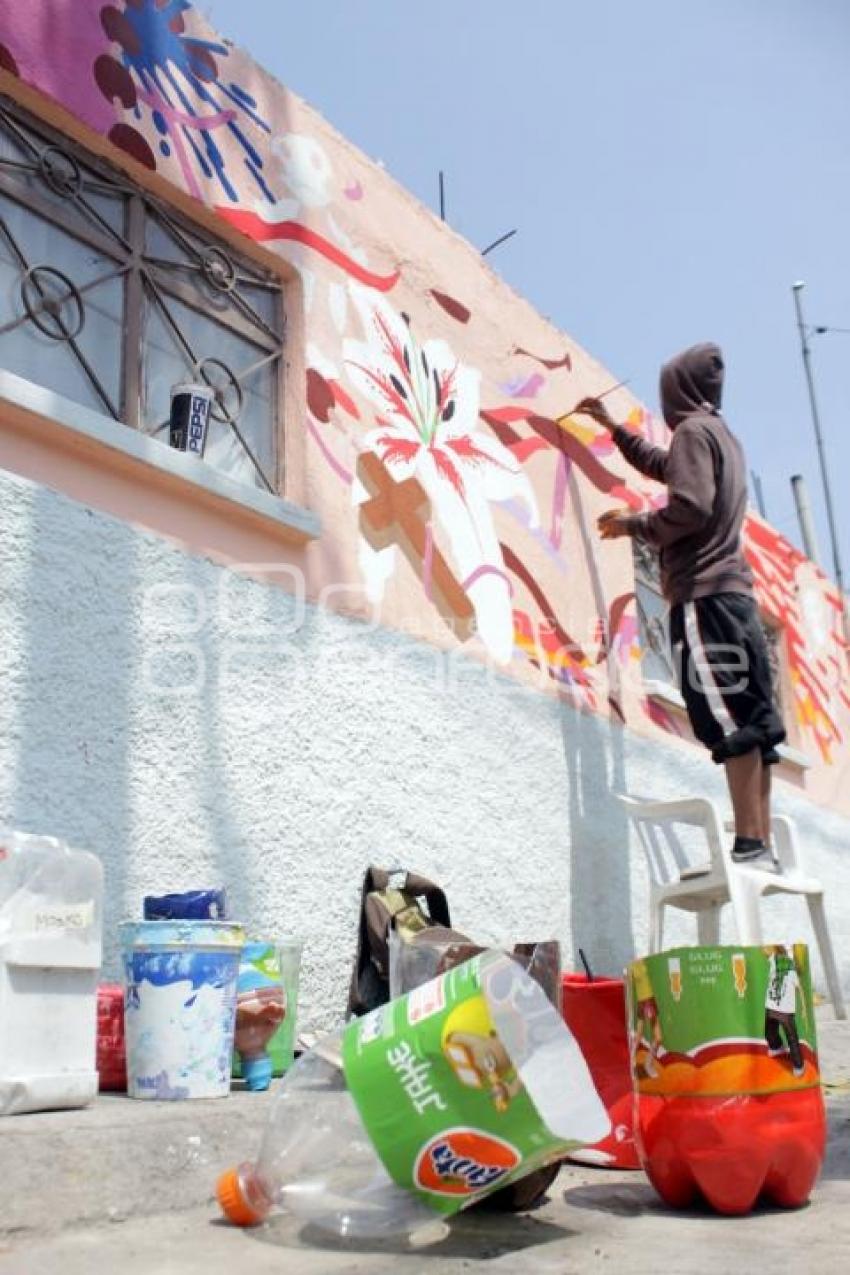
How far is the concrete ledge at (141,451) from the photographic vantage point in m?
2.91

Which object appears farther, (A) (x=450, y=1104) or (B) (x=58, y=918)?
(B) (x=58, y=918)

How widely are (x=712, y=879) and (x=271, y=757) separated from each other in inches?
Answer: 57.3

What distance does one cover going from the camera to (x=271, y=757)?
135 inches

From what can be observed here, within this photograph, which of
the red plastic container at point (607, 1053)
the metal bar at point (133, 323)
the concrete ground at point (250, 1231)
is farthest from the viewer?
the metal bar at point (133, 323)

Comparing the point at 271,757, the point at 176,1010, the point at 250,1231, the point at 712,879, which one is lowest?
the point at 250,1231

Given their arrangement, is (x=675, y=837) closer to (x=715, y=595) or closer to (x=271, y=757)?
(x=715, y=595)

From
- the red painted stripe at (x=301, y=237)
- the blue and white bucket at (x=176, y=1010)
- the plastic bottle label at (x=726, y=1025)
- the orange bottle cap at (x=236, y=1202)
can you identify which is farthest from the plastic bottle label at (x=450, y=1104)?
the red painted stripe at (x=301, y=237)

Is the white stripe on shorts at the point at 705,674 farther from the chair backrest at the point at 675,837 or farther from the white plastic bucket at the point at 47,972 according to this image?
the white plastic bucket at the point at 47,972

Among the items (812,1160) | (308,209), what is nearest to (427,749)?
(308,209)

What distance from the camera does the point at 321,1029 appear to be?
3373 mm

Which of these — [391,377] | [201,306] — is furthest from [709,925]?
[201,306]

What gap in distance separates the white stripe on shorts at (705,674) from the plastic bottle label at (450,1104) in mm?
2329

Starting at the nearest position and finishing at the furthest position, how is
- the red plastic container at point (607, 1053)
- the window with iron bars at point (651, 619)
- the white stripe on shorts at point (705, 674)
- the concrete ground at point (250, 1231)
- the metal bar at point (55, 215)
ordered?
the concrete ground at point (250, 1231) < the red plastic container at point (607, 1053) < the metal bar at point (55, 215) < the white stripe on shorts at point (705, 674) < the window with iron bars at point (651, 619)

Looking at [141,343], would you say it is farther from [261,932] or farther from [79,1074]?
[79,1074]
